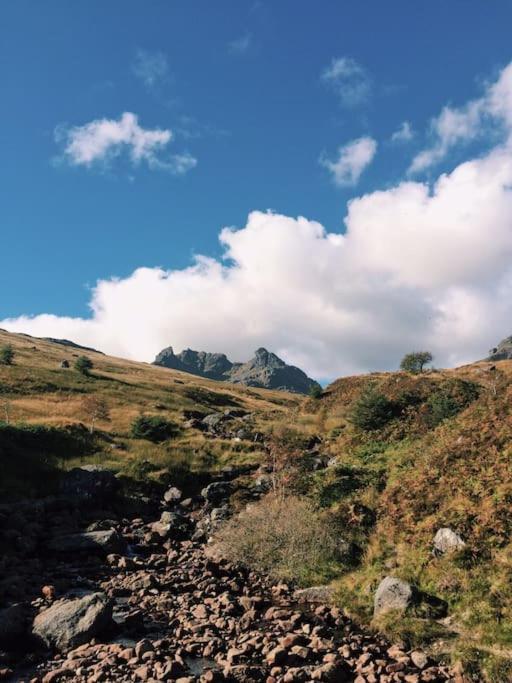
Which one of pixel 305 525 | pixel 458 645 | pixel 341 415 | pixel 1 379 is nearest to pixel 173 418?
pixel 341 415

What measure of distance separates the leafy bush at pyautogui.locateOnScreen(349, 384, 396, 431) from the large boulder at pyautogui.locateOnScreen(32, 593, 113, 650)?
27.8 meters

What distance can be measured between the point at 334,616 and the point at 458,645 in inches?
179

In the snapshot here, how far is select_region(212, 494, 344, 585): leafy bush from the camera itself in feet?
66.9

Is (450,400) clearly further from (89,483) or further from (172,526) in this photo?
(89,483)

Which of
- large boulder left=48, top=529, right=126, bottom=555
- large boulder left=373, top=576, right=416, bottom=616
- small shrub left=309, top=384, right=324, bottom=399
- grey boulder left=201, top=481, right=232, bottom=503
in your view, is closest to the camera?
large boulder left=373, top=576, right=416, bottom=616

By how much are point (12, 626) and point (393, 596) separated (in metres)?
12.8

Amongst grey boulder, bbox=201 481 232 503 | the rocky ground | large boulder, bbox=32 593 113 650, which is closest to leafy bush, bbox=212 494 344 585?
the rocky ground

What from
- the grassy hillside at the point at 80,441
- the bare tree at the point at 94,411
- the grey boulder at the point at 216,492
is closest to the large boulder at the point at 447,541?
the grey boulder at the point at 216,492

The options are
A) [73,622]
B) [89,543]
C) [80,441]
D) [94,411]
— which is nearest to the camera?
[73,622]

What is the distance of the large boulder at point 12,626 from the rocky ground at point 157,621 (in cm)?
3

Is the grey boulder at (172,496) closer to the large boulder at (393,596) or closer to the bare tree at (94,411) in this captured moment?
the bare tree at (94,411)

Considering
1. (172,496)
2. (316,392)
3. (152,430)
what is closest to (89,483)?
(172,496)

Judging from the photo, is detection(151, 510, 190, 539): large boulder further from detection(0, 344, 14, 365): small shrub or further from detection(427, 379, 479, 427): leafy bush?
detection(0, 344, 14, 365): small shrub

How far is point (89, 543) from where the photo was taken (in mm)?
24766
